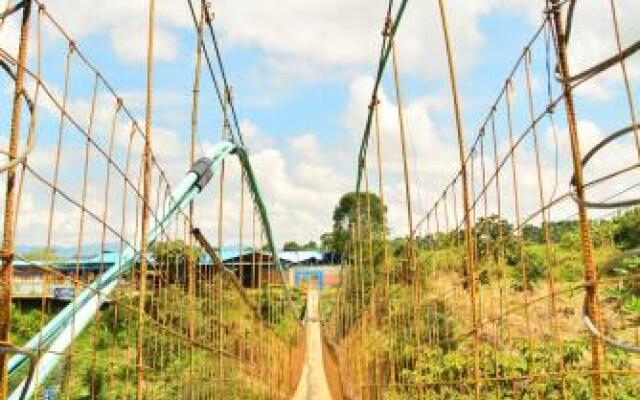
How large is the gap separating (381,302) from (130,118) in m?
7.57

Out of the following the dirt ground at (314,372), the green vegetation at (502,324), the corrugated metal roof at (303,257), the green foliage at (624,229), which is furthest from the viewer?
the corrugated metal roof at (303,257)

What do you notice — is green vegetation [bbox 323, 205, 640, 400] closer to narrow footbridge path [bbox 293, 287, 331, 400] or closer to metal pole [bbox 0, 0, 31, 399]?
metal pole [bbox 0, 0, 31, 399]

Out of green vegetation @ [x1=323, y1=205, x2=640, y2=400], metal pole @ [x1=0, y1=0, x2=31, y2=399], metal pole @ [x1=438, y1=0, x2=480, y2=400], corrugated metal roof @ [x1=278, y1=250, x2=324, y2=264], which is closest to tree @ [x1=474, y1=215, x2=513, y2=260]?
green vegetation @ [x1=323, y1=205, x2=640, y2=400]

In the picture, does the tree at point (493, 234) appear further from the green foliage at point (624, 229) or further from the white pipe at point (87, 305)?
the white pipe at point (87, 305)

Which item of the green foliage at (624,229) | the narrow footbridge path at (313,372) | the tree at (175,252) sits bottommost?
the narrow footbridge path at (313,372)

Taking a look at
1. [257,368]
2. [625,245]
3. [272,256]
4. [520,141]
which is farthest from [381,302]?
[520,141]

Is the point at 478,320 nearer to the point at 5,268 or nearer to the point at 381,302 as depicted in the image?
the point at 5,268

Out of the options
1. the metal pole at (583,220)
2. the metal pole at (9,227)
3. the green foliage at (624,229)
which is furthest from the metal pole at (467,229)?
the green foliage at (624,229)

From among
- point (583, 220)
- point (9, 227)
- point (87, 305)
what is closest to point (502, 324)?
point (87, 305)

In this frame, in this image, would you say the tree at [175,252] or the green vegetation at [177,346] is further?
the tree at [175,252]

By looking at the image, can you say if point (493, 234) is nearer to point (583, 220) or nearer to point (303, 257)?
point (583, 220)

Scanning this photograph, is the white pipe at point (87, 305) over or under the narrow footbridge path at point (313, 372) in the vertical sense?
over

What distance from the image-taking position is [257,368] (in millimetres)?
10008

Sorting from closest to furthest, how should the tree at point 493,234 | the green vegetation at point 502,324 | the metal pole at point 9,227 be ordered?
1. the metal pole at point 9,227
2. the tree at point 493,234
3. the green vegetation at point 502,324
